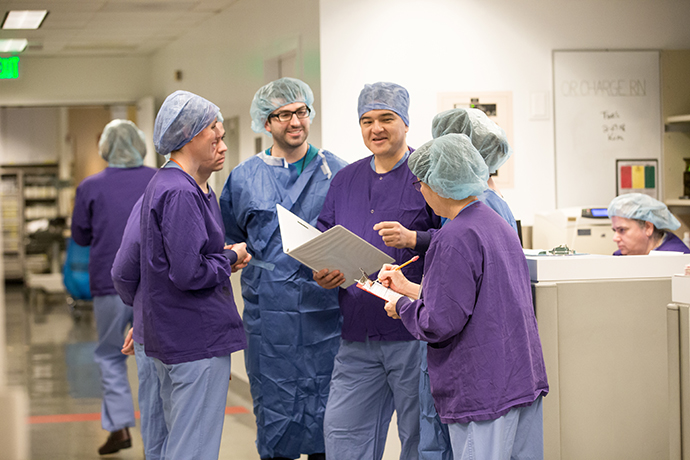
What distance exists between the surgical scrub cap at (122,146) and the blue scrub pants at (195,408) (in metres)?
2.10

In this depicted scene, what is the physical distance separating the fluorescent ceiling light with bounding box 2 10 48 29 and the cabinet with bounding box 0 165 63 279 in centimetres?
569

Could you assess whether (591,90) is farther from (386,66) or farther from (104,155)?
(104,155)

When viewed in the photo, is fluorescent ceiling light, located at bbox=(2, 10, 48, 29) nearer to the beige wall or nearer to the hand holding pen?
the hand holding pen

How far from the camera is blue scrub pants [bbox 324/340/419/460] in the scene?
2.48 meters

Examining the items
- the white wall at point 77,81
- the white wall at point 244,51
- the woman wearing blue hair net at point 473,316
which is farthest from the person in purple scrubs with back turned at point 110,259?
the white wall at point 77,81

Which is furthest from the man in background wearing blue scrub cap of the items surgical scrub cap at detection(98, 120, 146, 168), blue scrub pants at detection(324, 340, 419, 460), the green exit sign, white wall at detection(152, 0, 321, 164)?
surgical scrub cap at detection(98, 120, 146, 168)

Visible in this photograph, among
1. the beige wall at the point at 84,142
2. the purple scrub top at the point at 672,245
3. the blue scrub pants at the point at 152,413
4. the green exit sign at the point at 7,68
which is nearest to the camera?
the green exit sign at the point at 7,68

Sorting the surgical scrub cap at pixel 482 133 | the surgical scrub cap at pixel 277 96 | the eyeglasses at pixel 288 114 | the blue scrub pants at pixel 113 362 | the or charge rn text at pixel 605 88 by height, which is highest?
the or charge rn text at pixel 605 88

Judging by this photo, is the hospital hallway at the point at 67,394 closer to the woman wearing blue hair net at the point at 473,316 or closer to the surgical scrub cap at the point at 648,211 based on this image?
the woman wearing blue hair net at the point at 473,316

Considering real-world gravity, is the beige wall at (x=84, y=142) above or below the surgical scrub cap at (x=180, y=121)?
above

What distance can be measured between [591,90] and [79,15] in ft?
13.8

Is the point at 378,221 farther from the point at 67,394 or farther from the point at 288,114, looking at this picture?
the point at 67,394

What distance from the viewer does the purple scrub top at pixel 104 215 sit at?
3.91 m

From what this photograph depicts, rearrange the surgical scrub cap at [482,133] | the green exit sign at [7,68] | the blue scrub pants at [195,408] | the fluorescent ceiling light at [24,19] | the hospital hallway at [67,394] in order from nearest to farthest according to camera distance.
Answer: the green exit sign at [7,68]
the blue scrub pants at [195,408]
the surgical scrub cap at [482,133]
the hospital hallway at [67,394]
the fluorescent ceiling light at [24,19]
